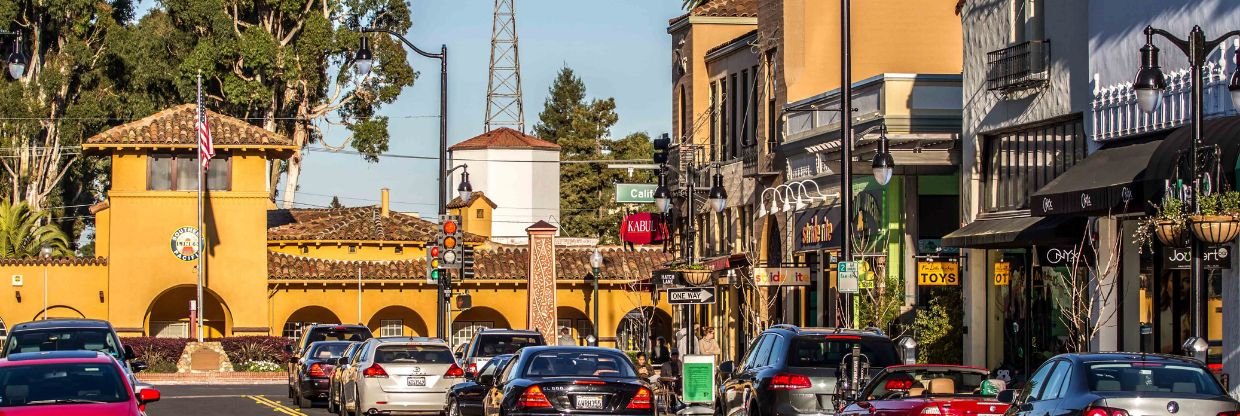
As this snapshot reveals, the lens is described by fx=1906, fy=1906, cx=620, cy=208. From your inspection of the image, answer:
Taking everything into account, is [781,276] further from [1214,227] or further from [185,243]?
[185,243]

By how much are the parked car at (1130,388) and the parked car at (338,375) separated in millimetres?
16309

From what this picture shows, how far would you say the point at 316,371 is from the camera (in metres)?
35.3

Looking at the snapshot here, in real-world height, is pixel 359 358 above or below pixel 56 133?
below

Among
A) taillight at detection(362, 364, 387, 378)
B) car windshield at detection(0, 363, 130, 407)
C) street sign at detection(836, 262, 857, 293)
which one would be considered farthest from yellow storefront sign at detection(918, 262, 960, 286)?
car windshield at detection(0, 363, 130, 407)

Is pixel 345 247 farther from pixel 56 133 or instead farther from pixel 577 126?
pixel 577 126

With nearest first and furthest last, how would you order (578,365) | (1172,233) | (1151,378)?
(1151,378), (1172,233), (578,365)

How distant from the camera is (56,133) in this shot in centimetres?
7544

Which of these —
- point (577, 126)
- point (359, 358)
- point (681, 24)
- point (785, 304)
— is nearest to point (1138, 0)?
point (359, 358)

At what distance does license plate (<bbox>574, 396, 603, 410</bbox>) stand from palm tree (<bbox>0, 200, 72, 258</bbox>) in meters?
48.4

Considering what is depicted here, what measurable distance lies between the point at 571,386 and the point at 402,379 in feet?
26.0

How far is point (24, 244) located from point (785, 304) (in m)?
34.6

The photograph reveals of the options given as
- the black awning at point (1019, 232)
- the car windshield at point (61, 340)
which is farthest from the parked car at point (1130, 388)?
the car windshield at point (61, 340)

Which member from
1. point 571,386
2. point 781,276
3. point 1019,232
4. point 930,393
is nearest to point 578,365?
point 571,386

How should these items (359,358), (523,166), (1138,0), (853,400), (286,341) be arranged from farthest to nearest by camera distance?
1. (523,166)
2. (286,341)
3. (359,358)
4. (1138,0)
5. (853,400)
